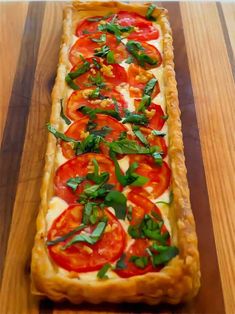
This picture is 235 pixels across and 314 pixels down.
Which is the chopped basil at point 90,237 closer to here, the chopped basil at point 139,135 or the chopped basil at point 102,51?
the chopped basil at point 139,135

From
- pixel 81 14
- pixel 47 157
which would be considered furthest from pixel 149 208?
pixel 81 14

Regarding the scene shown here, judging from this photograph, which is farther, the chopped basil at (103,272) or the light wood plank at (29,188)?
the light wood plank at (29,188)

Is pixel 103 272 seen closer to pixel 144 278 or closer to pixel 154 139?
pixel 144 278

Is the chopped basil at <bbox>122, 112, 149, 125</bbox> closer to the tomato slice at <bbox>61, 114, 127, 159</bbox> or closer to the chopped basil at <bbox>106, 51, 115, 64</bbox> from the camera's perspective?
the tomato slice at <bbox>61, 114, 127, 159</bbox>

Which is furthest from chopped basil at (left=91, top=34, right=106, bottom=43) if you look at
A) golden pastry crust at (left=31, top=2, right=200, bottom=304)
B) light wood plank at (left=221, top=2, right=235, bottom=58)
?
golden pastry crust at (left=31, top=2, right=200, bottom=304)

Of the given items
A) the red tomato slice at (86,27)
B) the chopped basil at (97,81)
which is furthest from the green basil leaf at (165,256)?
the red tomato slice at (86,27)

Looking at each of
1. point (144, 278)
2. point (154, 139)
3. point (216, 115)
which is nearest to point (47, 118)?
point (154, 139)
